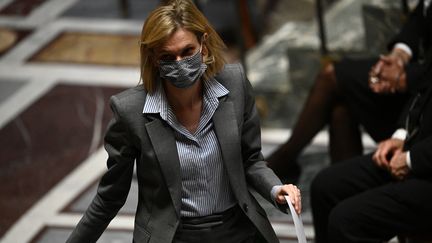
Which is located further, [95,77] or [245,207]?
[95,77]

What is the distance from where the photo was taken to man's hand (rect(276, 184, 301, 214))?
10.8 feet

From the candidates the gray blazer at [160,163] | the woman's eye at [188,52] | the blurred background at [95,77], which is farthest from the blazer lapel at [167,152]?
the blurred background at [95,77]

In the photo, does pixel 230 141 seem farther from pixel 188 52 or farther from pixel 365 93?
pixel 365 93

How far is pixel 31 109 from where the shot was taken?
6.52 meters

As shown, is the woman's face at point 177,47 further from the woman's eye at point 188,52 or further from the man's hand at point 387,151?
the man's hand at point 387,151

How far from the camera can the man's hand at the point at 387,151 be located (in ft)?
14.5

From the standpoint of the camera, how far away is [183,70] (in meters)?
3.25

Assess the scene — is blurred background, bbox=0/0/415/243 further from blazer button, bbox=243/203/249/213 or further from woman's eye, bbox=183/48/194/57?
woman's eye, bbox=183/48/194/57

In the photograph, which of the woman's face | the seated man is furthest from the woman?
the seated man

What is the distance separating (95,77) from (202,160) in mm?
3561

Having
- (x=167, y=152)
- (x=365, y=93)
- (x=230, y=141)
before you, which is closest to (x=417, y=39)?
(x=365, y=93)

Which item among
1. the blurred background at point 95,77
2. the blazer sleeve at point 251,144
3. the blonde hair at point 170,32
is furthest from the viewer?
the blurred background at point 95,77

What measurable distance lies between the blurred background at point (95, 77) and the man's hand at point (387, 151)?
71 centimetres

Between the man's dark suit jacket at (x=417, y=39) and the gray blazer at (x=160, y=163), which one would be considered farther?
the man's dark suit jacket at (x=417, y=39)
